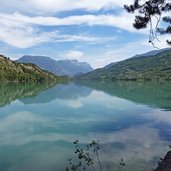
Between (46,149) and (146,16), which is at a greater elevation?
(146,16)

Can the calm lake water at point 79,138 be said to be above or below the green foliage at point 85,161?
below

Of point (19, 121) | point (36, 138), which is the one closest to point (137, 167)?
point (36, 138)

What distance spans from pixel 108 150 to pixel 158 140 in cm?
839

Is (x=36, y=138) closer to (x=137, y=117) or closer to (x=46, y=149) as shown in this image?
(x=46, y=149)

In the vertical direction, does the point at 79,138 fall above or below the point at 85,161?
below

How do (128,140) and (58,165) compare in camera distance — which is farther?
(128,140)

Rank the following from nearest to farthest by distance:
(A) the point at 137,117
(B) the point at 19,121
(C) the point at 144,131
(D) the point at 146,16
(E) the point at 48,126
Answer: (D) the point at 146,16
(C) the point at 144,131
(E) the point at 48,126
(B) the point at 19,121
(A) the point at 137,117

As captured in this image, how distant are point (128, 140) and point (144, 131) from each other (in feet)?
23.8

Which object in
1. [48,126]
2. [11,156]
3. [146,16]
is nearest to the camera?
[146,16]

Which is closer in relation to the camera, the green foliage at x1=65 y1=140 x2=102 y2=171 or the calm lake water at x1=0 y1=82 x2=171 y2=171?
the green foliage at x1=65 y1=140 x2=102 y2=171

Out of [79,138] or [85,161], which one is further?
[79,138]

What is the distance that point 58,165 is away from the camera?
2673 cm

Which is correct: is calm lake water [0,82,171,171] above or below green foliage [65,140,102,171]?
below

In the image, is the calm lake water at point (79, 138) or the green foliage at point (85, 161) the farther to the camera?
the calm lake water at point (79, 138)
